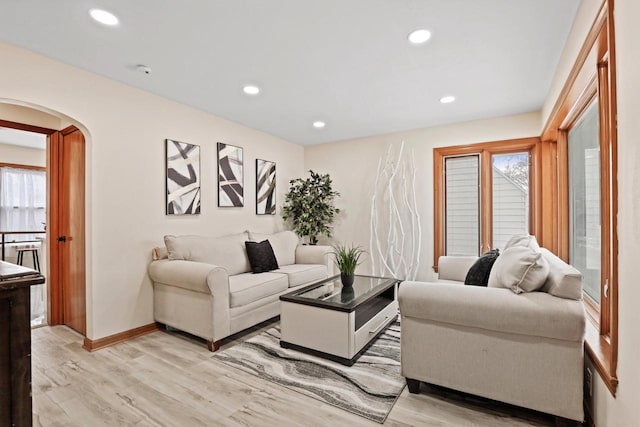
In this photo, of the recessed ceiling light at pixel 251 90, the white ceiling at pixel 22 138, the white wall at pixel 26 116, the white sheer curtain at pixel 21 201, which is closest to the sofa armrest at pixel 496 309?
the recessed ceiling light at pixel 251 90

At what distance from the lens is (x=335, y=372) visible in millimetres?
2271

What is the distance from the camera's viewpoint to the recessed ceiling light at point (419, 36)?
2.10 metres

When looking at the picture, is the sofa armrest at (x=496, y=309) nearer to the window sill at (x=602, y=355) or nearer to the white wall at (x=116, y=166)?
the window sill at (x=602, y=355)

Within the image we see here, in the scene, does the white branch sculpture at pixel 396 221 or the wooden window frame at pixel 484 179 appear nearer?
the wooden window frame at pixel 484 179

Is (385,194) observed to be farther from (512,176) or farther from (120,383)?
(120,383)

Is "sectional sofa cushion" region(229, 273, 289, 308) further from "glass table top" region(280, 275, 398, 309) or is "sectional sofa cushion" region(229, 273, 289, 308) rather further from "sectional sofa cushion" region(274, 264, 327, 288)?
"glass table top" region(280, 275, 398, 309)

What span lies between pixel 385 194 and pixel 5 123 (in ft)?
14.3

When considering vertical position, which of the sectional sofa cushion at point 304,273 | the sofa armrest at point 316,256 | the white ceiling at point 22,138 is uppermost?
the white ceiling at point 22,138

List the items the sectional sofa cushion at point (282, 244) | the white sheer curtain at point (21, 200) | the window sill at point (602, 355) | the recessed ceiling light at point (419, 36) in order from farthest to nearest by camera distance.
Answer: the white sheer curtain at point (21, 200) → the sectional sofa cushion at point (282, 244) → the recessed ceiling light at point (419, 36) → the window sill at point (602, 355)

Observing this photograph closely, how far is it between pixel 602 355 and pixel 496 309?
48 centimetres

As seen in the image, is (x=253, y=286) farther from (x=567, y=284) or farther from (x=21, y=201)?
(x=21, y=201)

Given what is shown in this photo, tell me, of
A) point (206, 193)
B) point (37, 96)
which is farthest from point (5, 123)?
point (206, 193)

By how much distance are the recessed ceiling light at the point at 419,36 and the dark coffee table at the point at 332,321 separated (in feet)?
6.57

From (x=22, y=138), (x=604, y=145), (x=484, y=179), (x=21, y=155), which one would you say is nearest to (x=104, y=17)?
(x=604, y=145)
